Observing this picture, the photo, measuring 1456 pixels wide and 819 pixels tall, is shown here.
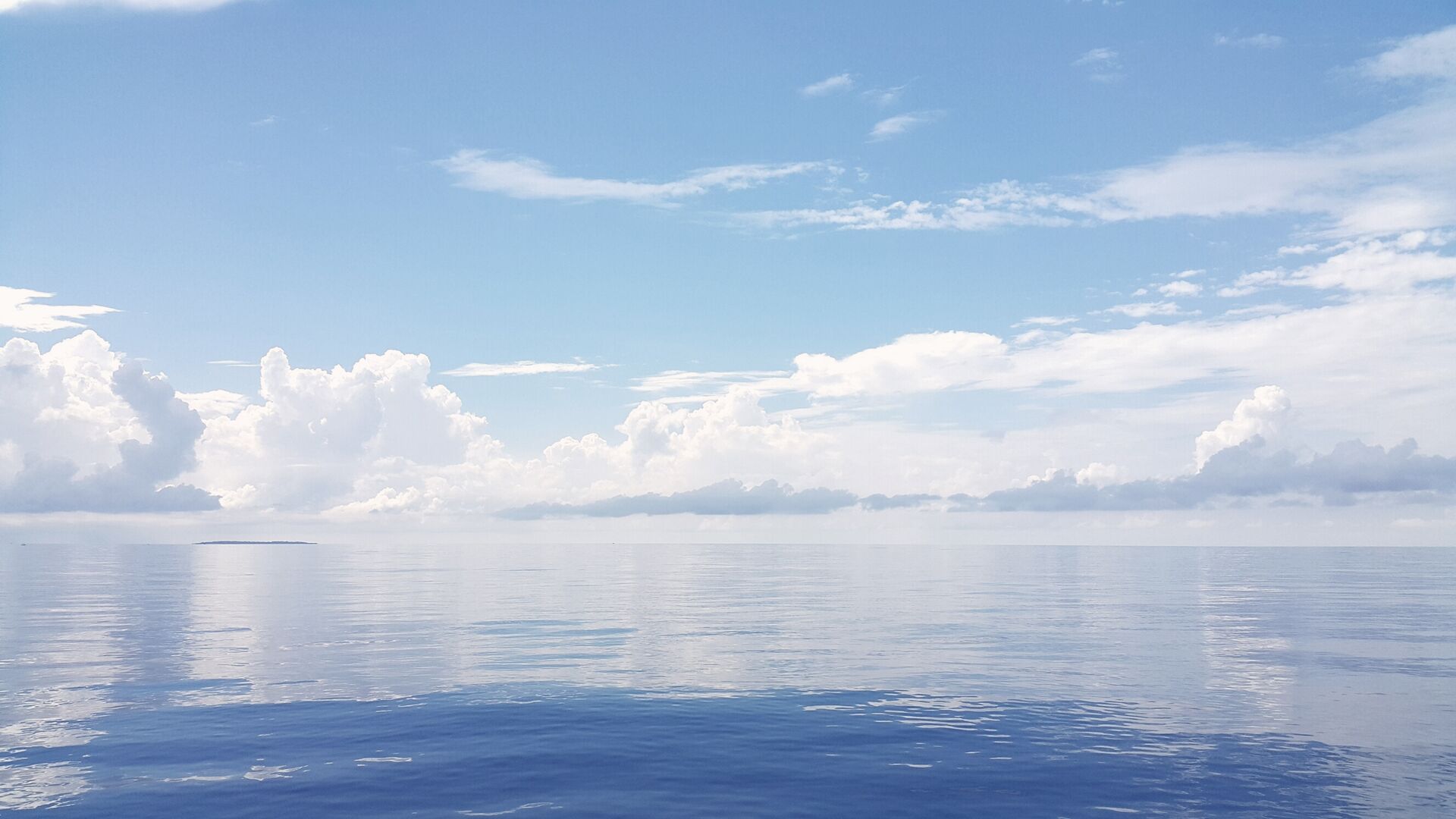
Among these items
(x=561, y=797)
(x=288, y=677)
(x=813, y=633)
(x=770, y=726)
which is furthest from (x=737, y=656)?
(x=561, y=797)

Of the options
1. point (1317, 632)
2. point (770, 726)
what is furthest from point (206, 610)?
point (1317, 632)

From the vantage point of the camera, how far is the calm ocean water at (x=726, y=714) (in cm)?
3145

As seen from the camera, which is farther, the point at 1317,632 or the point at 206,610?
the point at 206,610

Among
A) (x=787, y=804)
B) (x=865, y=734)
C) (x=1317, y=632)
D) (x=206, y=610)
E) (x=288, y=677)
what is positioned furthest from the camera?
(x=206, y=610)

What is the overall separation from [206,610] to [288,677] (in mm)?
55497

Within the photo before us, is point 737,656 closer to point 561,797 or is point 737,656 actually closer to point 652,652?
point 652,652

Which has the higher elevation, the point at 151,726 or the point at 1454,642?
the point at 151,726

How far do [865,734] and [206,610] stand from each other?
86.0 metres

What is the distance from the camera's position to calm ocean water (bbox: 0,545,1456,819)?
3145cm

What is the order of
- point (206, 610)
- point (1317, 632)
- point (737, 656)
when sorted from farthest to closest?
point (206, 610)
point (1317, 632)
point (737, 656)

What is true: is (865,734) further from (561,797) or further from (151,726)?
(151,726)

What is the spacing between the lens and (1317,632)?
76.8 m

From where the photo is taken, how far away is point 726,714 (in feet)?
143

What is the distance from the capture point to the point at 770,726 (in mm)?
41188
